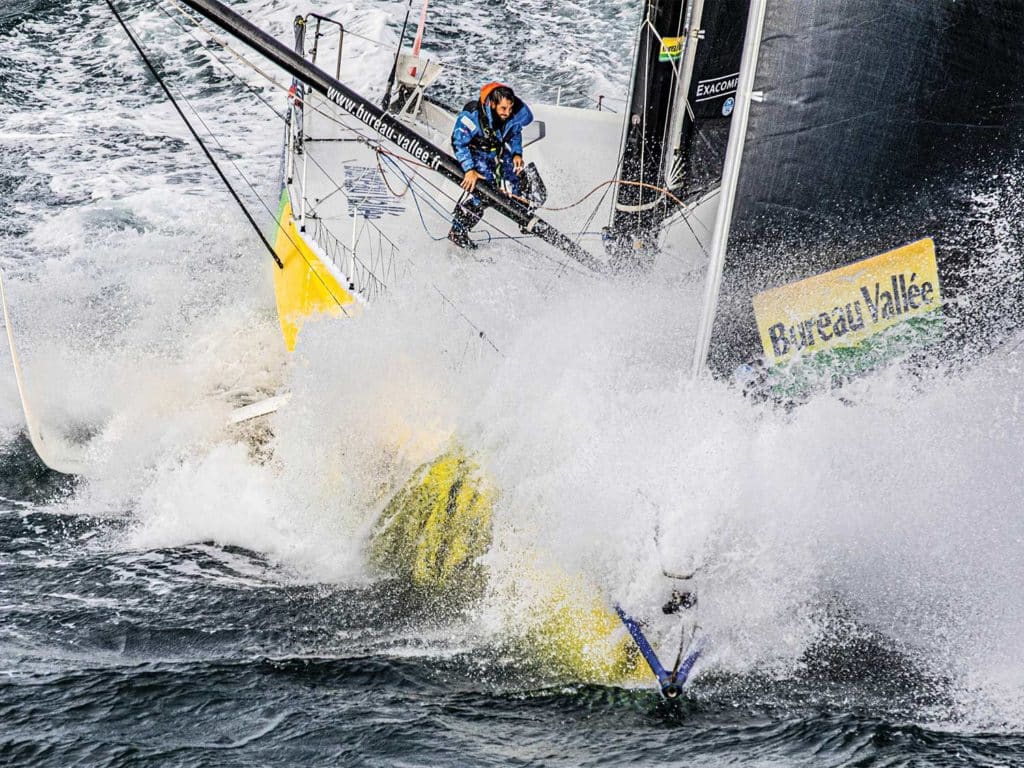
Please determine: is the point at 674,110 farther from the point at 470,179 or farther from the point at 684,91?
the point at 470,179

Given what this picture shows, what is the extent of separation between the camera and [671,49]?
6.84 m

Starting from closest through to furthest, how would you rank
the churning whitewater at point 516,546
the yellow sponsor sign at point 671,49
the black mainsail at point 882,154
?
1. the churning whitewater at point 516,546
2. the black mainsail at point 882,154
3. the yellow sponsor sign at point 671,49

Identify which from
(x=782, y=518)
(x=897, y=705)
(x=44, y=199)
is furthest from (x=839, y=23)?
(x=44, y=199)

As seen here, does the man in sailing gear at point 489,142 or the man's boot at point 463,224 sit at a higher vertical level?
the man in sailing gear at point 489,142

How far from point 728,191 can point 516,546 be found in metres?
1.77

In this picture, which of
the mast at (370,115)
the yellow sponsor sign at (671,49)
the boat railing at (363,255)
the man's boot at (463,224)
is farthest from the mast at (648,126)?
the boat railing at (363,255)

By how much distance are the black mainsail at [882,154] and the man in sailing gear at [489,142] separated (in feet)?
7.78

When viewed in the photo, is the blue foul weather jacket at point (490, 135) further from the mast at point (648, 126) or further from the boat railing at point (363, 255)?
the boat railing at point (363, 255)

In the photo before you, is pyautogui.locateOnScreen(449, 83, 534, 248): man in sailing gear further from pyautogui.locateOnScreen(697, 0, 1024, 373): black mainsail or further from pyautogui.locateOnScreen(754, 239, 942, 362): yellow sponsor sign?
pyautogui.locateOnScreen(754, 239, 942, 362): yellow sponsor sign

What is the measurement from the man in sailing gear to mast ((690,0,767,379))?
2.25m

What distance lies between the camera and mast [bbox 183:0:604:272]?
4.81 metres

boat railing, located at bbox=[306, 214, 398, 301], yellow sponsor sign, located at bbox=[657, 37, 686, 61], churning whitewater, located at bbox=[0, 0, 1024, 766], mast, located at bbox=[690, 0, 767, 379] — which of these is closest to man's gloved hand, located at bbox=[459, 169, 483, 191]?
churning whitewater, located at bbox=[0, 0, 1024, 766]

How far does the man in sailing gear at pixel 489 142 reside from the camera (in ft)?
21.9

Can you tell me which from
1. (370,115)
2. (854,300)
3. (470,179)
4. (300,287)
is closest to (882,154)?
(854,300)
